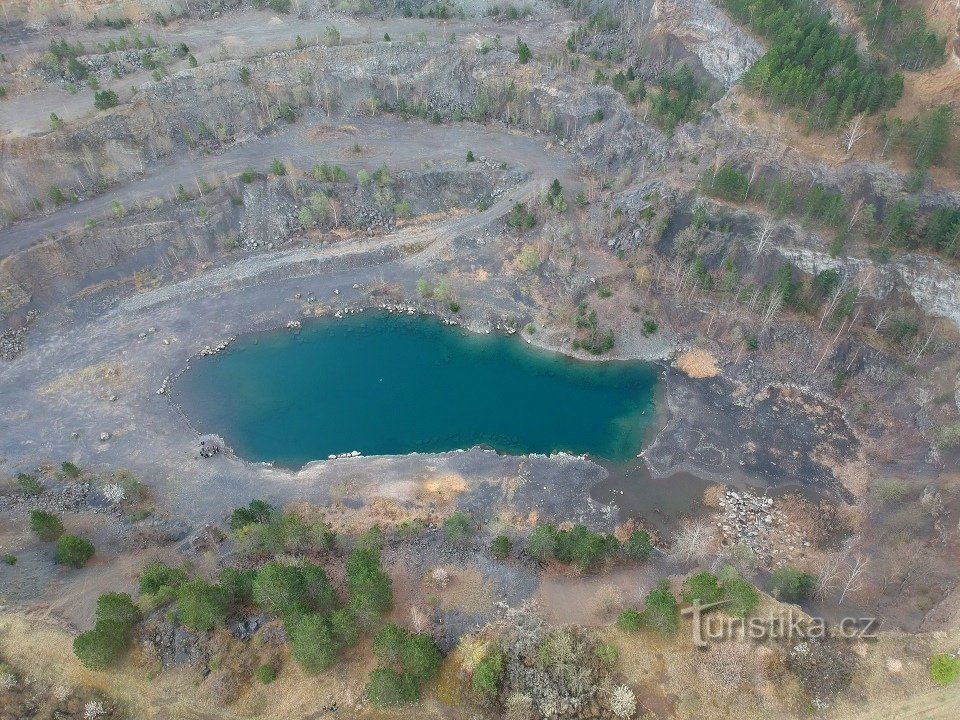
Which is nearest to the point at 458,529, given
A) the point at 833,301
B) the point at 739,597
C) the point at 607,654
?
the point at 607,654

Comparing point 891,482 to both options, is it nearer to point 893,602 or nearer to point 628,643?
point 893,602

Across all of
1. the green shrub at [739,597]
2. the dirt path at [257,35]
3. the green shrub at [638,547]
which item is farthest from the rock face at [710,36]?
the green shrub at [739,597]

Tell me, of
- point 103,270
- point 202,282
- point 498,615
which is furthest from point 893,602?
point 103,270

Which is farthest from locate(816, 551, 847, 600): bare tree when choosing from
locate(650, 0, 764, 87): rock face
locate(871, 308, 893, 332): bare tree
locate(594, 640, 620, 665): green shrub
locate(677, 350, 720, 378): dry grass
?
locate(650, 0, 764, 87): rock face

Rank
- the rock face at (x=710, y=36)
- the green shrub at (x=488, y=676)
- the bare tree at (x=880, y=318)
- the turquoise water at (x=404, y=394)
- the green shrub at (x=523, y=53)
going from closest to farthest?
the green shrub at (x=488, y=676) < the turquoise water at (x=404, y=394) < the bare tree at (x=880, y=318) < the rock face at (x=710, y=36) < the green shrub at (x=523, y=53)

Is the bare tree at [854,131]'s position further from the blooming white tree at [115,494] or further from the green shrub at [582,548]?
the blooming white tree at [115,494]

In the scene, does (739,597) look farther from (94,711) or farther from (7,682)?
(7,682)
